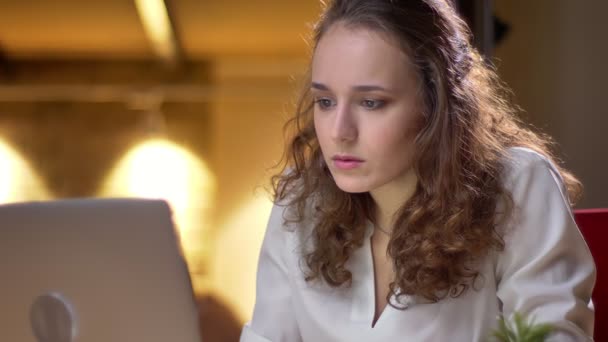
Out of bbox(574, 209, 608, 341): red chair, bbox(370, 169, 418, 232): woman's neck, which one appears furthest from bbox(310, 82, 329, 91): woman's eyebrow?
bbox(574, 209, 608, 341): red chair

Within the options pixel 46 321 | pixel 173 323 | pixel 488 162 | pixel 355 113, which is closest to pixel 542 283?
pixel 488 162

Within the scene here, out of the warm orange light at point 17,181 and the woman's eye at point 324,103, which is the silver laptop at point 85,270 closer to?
the woman's eye at point 324,103

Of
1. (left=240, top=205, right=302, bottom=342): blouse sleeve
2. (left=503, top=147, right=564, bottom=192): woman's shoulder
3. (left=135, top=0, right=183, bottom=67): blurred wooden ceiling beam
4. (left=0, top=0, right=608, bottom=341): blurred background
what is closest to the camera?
(left=503, top=147, right=564, bottom=192): woman's shoulder

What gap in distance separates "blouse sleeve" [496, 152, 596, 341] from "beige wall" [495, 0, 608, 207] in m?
1.83

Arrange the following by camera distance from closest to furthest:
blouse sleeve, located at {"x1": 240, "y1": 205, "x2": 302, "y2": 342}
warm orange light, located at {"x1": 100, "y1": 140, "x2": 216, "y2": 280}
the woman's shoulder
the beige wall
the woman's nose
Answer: the woman's nose < the woman's shoulder < blouse sleeve, located at {"x1": 240, "y1": 205, "x2": 302, "y2": 342} < the beige wall < warm orange light, located at {"x1": 100, "y1": 140, "x2": 216, "y2": 280}

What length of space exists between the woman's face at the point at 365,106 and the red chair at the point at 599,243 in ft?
1.51

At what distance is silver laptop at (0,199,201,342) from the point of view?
1.36 meters

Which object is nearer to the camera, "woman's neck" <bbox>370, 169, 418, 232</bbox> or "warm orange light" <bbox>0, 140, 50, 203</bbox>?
"woman's neck" <bbox>370, 169, 418, 232</bbox>

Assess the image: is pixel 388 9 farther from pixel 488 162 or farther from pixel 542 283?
pixel 542 283

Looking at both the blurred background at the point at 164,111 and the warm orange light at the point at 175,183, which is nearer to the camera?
the blurred background at the point at 164,111

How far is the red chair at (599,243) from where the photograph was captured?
1892 millimetres

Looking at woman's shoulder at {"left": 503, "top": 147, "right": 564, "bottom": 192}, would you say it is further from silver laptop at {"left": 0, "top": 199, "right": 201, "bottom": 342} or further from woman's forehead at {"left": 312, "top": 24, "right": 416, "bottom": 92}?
silver laptop at {"left": 0, "top": 199, "right": 201, "bottom": 342}

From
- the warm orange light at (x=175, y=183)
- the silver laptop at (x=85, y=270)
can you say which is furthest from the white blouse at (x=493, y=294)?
the warm orange light at (x=175, y=183)

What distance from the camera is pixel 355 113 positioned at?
5.28 ft
